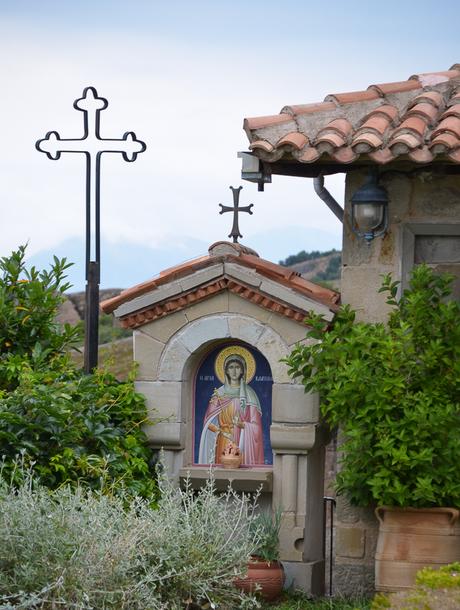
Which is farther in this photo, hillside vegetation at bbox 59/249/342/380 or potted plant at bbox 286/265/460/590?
hillside vegetation at bbox 59/249/342/380

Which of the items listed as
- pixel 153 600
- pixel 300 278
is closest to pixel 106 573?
pixel 153 600

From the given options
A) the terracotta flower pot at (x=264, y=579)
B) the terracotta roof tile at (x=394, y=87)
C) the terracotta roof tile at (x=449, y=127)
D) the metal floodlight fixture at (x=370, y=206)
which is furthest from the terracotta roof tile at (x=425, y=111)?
the terracotta flower pot at (x=264, y=579)

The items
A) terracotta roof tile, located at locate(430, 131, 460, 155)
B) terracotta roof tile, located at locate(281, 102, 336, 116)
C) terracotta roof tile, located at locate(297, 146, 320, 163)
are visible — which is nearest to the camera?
terracotta roof tile, located at locate(430, 131, 460, 155)

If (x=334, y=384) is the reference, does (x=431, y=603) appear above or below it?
below

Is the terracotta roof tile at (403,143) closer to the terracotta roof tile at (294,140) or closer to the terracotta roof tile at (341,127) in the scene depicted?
the terracotta roof tile at (341,127)

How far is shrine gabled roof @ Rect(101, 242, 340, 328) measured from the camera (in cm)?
987

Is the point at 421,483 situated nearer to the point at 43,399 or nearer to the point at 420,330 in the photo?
the point at 420,330

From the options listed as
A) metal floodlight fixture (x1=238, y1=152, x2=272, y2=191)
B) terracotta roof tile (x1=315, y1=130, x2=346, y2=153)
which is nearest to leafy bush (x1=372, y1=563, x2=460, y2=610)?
terracotta roof tile (x1=315, y1=130, x2=346, y2=153)

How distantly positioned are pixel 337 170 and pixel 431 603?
Result: 177 inches

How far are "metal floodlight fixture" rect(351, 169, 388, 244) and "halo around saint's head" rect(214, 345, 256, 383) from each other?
131cm

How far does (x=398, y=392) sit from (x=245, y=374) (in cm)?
149

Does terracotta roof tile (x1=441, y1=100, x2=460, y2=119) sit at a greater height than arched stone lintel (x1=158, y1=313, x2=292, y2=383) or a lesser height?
greater

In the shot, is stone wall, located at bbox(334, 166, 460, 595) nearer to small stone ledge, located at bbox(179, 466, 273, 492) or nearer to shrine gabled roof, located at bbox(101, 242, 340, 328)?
shrine gabled roof, located at bbox(101, 242, 340, 328)

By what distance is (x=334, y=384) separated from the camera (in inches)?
372
